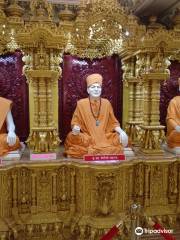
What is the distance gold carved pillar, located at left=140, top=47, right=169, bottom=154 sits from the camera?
3.42 meters

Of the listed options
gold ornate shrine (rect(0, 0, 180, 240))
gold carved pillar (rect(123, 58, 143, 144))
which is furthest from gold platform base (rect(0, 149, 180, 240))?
gold carved pillar (rect(123, 58, 143, 144))

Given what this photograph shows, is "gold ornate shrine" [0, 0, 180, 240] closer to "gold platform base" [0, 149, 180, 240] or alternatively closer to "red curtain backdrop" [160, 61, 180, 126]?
"gold platform base" [0, 149, 180, 240]

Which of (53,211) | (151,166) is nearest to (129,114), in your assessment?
(151,166)

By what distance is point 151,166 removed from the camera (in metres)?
3.37

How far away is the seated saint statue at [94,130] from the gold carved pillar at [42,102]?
273 mm

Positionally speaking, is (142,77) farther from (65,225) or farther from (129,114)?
(65,225)

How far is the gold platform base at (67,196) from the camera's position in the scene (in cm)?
311

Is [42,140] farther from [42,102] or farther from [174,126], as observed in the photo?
[174,126]

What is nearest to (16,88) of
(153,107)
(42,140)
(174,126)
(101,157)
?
(42,140)

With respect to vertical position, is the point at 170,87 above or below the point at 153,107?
above

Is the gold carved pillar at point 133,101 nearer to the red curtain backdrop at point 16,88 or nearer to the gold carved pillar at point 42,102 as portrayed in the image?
the gold carved pillar at point 42,102

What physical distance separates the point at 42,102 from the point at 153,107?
1403 mm

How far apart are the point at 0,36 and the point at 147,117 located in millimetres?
2107

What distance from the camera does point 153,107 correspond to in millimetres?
3477
